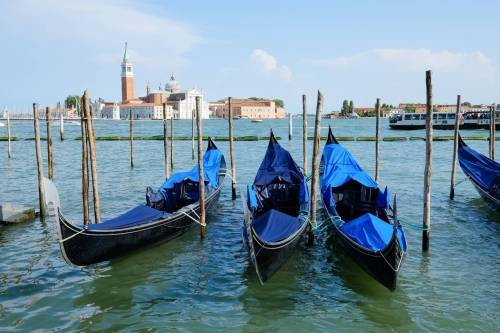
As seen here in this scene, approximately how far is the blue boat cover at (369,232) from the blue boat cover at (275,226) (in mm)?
742

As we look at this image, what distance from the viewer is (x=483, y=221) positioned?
394 inches

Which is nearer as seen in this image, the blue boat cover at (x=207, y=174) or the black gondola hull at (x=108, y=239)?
the black gondola hull at (x=108, y=239)

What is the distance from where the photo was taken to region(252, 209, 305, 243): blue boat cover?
6.78 metres

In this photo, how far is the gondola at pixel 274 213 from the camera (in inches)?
→ 245

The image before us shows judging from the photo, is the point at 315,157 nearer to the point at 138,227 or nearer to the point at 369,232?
the point at 369,232

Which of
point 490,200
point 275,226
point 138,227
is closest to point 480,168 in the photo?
point 490,200

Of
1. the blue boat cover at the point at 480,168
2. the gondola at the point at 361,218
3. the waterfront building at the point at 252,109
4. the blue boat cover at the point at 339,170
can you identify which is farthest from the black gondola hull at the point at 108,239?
the waterfront building at the point at 252,109

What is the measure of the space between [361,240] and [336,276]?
2.28ft

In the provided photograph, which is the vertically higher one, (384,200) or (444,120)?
(444,120)

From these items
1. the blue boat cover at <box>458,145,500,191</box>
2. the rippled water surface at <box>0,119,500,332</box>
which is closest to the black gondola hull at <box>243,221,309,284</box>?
the rippled water surface at <box>0,119,500,332</box>

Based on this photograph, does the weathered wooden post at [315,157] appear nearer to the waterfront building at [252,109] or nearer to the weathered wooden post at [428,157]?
the weathered wooden post at [428,157]

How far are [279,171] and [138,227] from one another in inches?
164

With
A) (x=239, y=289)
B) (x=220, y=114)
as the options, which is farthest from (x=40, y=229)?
(x=220, y=114)

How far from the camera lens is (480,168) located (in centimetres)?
1168
